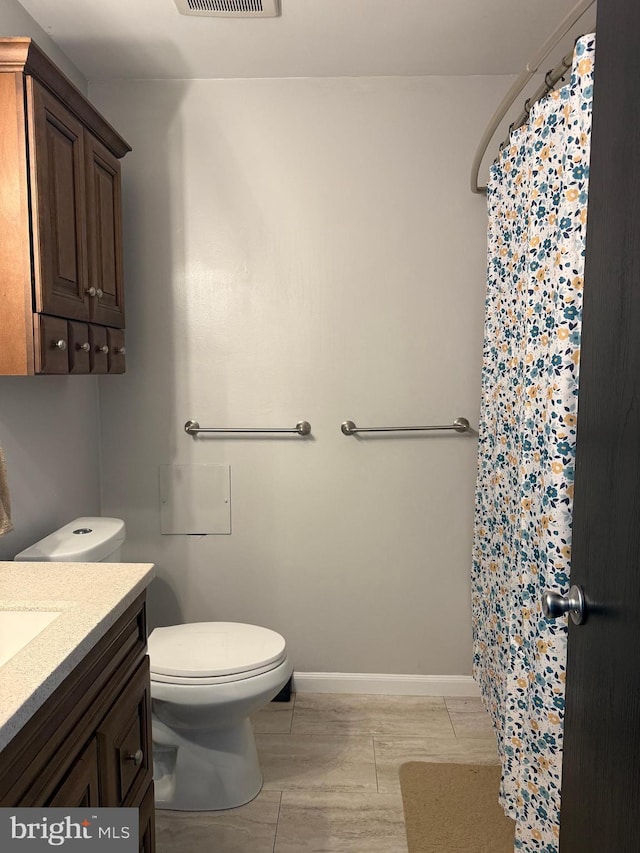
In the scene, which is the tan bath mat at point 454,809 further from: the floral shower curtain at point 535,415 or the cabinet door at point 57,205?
the cabinet door at point 57,205

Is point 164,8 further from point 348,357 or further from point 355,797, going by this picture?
point 355,797

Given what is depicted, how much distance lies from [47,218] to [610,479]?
1.43 metres

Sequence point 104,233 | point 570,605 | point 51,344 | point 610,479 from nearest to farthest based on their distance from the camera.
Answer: point 610,479 < point 570,605 < point 51,344 < point 104,233

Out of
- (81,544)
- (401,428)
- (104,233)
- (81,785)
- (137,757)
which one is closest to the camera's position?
(81,785)

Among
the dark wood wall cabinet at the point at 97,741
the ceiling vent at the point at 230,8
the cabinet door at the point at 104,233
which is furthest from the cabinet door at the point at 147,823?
the ceiling vent at the point at 230,8

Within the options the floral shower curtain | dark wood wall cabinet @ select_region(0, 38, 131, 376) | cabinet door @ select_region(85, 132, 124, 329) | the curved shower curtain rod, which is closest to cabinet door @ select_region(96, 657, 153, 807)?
dark wood wall cabinet @ select_region(0, 38, 131, 376)

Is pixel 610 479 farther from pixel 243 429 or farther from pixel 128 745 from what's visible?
pixel 243 429

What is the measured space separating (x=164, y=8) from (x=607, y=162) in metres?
1.60

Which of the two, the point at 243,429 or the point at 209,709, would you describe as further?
the point at 243,429

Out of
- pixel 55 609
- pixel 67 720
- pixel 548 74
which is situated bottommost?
pixel 67 720

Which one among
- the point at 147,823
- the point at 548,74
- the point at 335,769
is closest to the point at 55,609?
the point at 147,823

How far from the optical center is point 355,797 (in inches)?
79.5

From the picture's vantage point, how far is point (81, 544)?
6.40 ft

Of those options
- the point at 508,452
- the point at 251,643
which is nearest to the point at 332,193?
the point at 508,452
